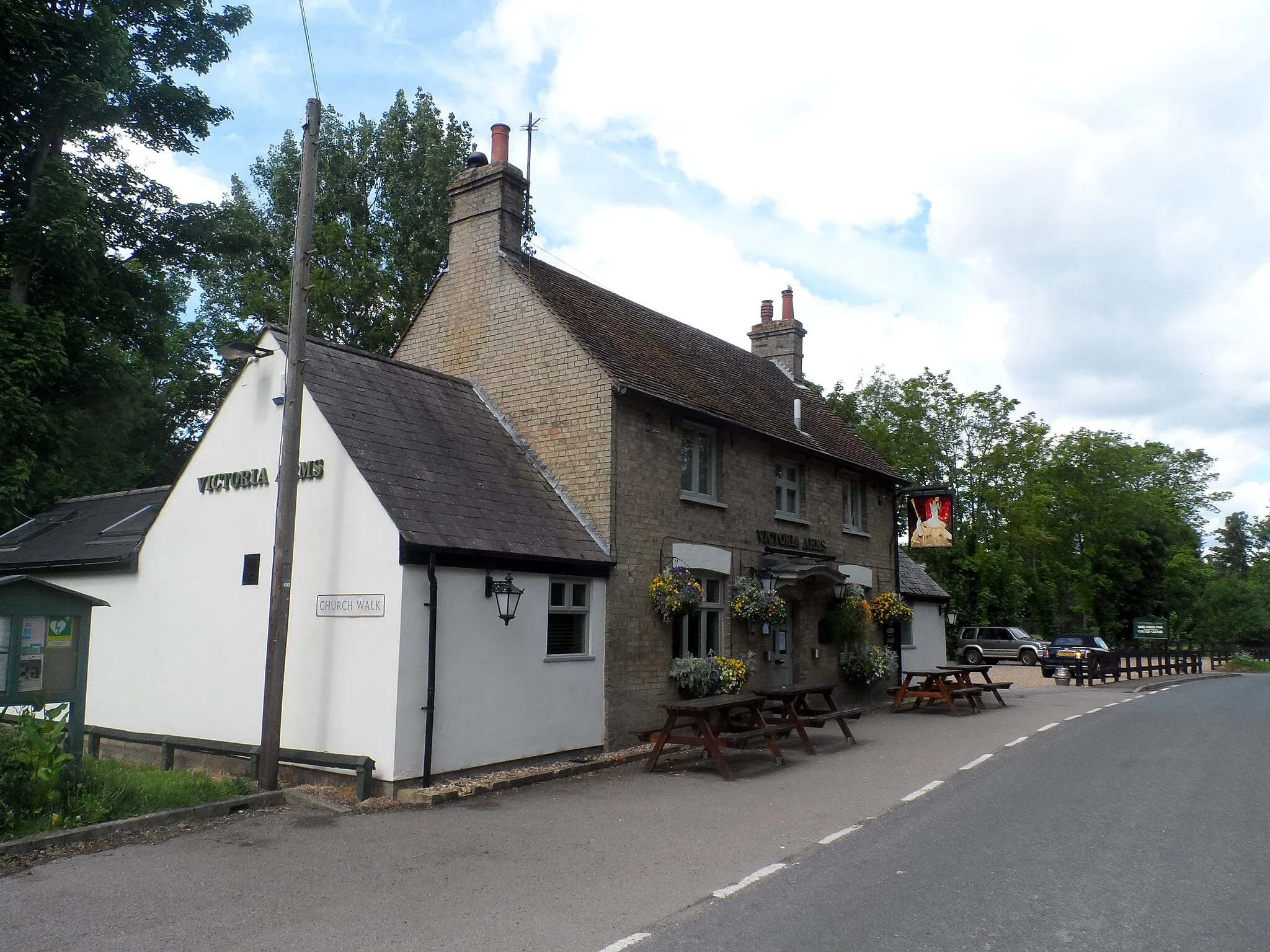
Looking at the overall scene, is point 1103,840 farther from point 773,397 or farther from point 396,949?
point 773,397

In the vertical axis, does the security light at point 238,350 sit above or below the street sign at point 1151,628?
above

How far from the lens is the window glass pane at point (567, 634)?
1273 centimetres

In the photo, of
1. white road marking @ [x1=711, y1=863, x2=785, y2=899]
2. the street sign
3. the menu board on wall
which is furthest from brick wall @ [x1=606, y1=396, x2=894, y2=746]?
the street sign

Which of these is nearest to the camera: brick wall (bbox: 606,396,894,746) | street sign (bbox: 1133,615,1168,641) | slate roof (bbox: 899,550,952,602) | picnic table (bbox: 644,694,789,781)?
Answer: picnic table (bbox: 644,694,789,781)

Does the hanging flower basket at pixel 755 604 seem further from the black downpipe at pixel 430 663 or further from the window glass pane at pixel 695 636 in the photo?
the black downpipe at pixel 430 663

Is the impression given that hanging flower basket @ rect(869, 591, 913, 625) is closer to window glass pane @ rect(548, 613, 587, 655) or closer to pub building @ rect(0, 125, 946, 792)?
pub building @ rect(0, 125, 946, 792)

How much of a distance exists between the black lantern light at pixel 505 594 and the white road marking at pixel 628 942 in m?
6.00

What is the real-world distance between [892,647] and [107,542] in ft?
53.1

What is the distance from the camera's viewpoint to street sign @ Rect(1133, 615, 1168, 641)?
146 ft

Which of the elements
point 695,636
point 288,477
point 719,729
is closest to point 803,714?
point 695,636

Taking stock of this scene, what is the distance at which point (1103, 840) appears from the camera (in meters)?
7.96

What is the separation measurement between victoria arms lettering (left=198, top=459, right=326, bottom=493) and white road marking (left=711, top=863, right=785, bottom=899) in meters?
7.16

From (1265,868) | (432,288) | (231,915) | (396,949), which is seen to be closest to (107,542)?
(432,288)

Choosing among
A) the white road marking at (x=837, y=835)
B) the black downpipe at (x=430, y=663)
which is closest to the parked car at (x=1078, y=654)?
the white road marking at (x=837, y=835)
